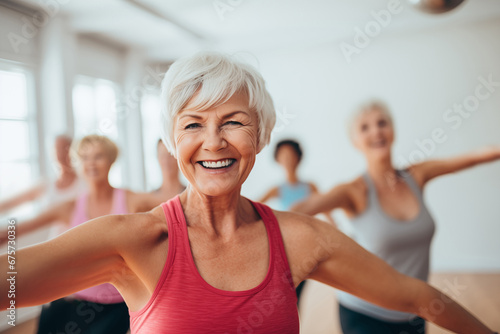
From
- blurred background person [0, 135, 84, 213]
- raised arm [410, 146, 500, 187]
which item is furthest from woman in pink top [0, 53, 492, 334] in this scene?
blurred background person [0, 135, 84, 213]

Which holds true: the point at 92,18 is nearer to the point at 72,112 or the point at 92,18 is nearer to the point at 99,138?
the point at 72,112

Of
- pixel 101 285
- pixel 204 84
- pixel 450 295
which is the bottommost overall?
pixel 450 295

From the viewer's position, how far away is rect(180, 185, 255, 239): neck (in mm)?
921

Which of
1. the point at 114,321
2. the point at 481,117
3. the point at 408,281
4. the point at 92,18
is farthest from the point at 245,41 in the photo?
the point at 408,281

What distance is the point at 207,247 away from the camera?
2.93 ft

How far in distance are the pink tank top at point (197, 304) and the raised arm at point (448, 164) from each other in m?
1.15

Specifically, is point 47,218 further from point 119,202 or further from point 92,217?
point 119,202

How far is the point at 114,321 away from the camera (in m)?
1.74

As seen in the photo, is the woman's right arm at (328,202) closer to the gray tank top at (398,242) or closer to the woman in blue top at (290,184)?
the gray tank top at (398,242)

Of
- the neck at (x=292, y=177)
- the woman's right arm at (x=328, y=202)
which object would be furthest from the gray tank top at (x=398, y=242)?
the neck at (x=292, y=177)

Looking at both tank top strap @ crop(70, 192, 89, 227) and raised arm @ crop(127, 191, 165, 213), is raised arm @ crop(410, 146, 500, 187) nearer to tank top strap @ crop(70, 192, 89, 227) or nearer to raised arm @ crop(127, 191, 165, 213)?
raised arm @ crop(127, 191, 165, 213)

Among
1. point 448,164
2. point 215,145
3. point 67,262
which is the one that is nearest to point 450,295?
point 448,164

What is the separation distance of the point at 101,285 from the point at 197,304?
1087mm

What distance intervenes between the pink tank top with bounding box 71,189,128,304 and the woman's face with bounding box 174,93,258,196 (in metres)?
1.00
